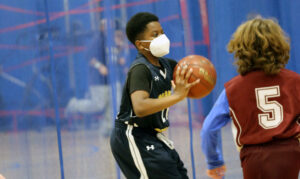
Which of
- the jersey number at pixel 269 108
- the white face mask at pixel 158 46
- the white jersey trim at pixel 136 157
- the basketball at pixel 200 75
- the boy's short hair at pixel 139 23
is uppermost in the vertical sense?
the boy's short hair at pixel 139 23

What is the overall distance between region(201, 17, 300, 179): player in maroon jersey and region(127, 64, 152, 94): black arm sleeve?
0.50 metres

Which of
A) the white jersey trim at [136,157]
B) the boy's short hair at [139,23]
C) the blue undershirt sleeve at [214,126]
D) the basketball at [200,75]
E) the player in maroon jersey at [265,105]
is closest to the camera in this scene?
the player in maroon jersey at [265,105]

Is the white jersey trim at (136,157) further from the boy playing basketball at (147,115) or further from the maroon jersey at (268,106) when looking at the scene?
the maroon jersey at (268,106)

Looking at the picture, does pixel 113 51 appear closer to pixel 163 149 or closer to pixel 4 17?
pixel 4 17

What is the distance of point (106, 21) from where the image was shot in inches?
160

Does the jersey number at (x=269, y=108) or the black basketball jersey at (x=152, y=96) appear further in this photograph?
the black basketball jersey at (x=152, y=96)

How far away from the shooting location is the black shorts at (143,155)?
115 inches

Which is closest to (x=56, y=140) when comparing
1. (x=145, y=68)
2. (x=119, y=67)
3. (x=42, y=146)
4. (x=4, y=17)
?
(x=42, y=146)

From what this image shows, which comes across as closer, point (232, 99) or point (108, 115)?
point (232, 99)

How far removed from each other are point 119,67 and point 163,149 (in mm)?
1349

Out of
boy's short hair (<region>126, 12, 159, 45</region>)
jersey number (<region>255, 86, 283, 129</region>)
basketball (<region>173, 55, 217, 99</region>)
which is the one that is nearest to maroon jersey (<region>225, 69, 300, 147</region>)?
jersey number (<region>255, 86, 283, 129</region>)

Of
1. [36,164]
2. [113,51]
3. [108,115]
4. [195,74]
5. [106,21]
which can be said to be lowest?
[36,164]

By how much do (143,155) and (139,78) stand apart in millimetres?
490

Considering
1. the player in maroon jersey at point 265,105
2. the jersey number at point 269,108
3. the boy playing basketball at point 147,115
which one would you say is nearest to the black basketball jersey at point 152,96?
the boy playing basketball at point 147,115
